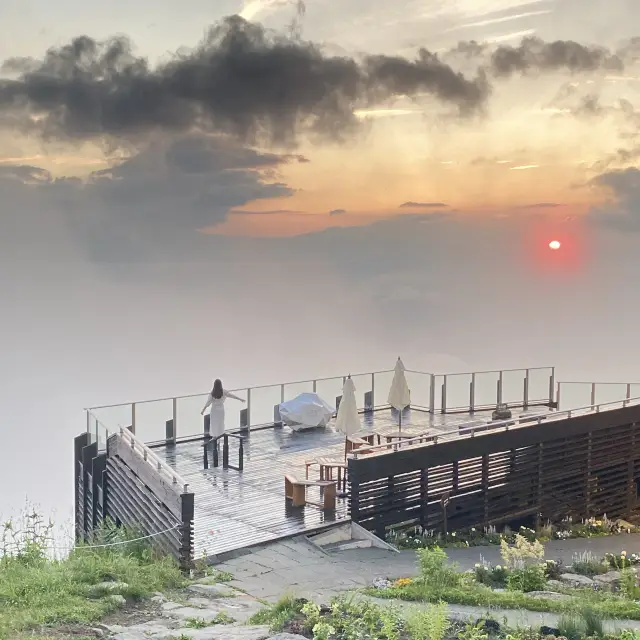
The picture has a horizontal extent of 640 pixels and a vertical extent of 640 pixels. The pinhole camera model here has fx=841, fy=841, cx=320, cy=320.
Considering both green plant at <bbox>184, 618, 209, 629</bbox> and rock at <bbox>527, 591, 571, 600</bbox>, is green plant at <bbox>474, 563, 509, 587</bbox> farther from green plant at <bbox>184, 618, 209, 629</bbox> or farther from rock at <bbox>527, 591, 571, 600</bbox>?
green plant at <bbox>184, 618, 209, 629</bbox>

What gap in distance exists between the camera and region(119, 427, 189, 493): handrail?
1311 centimetres

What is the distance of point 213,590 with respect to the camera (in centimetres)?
1119

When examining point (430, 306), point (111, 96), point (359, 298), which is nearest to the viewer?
point (111, 96)

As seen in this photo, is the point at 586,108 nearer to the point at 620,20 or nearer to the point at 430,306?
the point at 620,20

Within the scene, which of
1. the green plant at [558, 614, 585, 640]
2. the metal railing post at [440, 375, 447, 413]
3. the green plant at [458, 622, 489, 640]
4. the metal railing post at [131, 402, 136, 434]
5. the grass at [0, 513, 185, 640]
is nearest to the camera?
the green plant at [458, 622, 489, 640]

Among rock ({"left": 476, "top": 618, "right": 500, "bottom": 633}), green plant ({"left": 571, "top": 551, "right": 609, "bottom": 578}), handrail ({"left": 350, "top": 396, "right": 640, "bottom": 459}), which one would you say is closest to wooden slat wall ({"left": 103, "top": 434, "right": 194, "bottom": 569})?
handrail ({"left": 350, "top": 396, "right": 640, "bottom": 459})

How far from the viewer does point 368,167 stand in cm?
4391

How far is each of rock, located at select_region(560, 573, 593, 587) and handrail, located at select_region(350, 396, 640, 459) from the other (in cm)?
376

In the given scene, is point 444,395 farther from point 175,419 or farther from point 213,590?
point 213,590

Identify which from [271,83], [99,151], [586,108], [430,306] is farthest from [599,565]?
[430,306]

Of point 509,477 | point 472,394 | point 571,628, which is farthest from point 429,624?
point 472,394

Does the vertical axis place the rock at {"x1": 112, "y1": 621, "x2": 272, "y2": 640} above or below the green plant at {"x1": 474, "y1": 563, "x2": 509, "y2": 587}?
above

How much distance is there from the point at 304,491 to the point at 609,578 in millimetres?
5467

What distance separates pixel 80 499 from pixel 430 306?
69655mm
